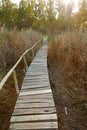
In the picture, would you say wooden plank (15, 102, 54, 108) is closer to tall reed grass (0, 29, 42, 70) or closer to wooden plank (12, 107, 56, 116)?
wooden plank (12, 107, 56, 116)

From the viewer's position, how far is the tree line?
31406mm

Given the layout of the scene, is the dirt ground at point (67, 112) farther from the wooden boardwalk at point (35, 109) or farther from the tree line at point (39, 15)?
the tree line at point (39, 15)

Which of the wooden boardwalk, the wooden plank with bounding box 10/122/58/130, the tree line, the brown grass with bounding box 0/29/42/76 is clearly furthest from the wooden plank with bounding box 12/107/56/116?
the tree line

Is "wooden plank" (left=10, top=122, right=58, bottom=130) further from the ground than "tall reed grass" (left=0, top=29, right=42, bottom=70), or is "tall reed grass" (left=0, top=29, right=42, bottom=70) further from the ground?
"tall reed grass" (left=0, top=29, right=42, bottom=70)

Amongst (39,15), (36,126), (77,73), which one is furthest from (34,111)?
(39,15)

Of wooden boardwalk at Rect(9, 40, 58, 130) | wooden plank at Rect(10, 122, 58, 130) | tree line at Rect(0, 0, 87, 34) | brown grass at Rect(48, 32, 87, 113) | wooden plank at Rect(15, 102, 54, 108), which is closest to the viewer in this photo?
wooden plank at Rect(10, 122, 58, 130)

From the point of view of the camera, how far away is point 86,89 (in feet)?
20.0

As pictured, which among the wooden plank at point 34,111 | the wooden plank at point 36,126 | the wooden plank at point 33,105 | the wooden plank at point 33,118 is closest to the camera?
the wooden plank at point 36,126

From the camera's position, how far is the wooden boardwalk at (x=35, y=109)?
11.6 feet

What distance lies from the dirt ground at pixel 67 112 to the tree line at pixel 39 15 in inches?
944

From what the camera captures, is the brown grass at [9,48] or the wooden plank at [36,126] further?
the brown grass at [9,48]

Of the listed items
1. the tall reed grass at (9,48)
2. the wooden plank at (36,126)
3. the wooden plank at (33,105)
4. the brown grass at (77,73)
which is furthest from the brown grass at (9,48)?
the wooden plank at (36,126)

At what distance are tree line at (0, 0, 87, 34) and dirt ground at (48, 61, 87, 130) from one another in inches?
944

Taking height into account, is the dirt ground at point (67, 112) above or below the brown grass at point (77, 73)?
below
